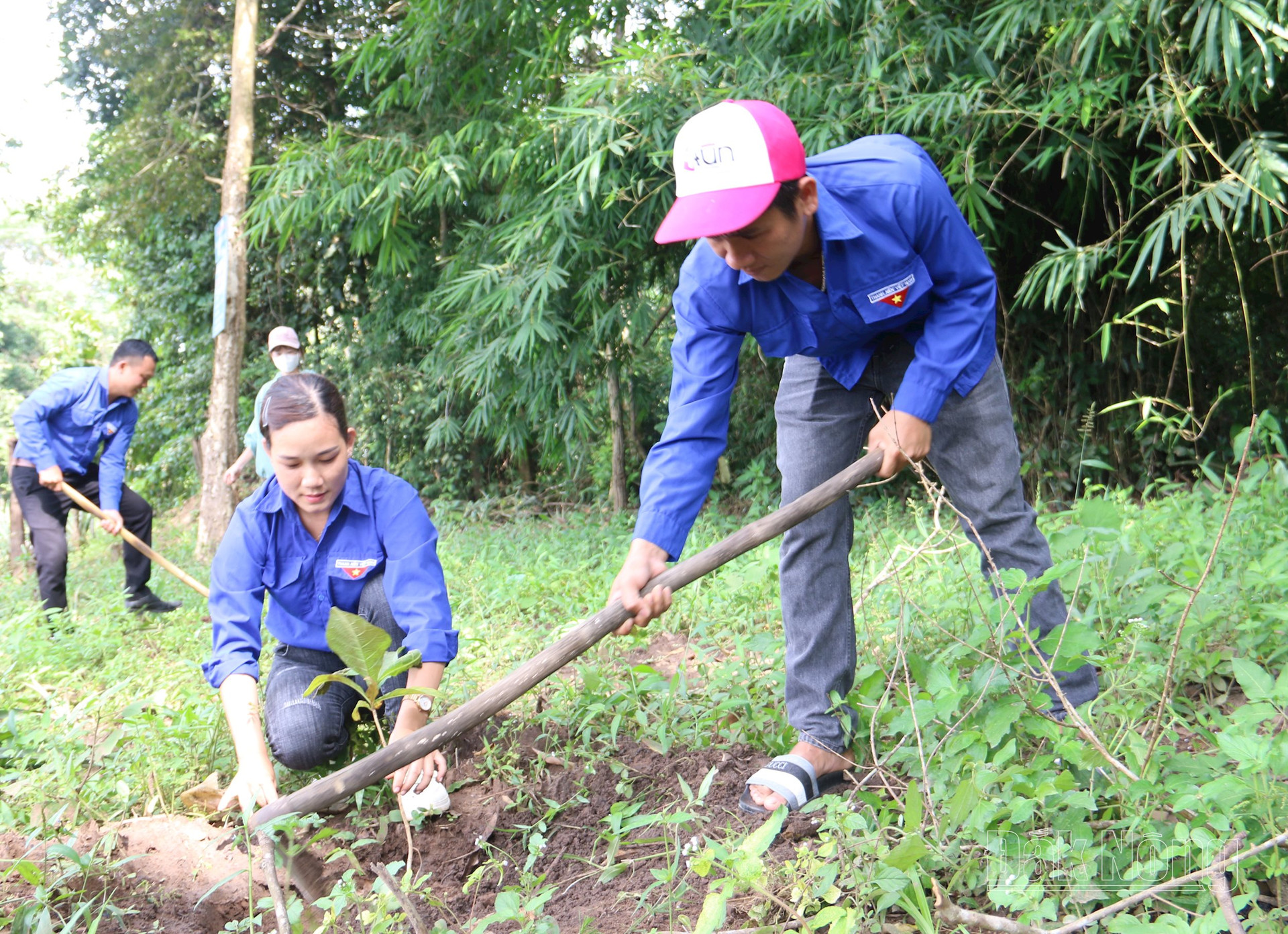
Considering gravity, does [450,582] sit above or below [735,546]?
below

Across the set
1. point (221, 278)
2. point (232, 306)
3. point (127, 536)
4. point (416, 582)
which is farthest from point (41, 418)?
point (416, 582)

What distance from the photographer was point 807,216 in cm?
192

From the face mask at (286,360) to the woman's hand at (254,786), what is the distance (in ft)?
12.9

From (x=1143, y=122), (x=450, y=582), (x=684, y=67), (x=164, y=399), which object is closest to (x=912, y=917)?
(x=1143, y=122)

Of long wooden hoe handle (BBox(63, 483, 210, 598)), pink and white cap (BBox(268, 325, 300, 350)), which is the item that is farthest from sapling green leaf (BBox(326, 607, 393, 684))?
pink and white cap (BBox(268, 325, 300, 350))

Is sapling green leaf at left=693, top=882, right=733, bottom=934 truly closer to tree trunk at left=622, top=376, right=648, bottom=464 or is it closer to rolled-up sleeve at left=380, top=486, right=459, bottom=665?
rolled-up sleeve at left=380, top=486, right=459, bottom=665

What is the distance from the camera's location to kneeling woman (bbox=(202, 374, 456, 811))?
2215mm

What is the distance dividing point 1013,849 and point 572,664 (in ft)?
6.04

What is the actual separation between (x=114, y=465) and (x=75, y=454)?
0.19 m

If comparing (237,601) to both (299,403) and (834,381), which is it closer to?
(299,403)

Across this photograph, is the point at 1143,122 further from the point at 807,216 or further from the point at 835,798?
the point at 835,798

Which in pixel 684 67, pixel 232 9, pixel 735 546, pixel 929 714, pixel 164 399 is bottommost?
pixel 164 399

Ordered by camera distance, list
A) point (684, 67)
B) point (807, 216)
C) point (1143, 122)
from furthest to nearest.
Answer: point (684, 67), point (1143, 122), point (807, 216)

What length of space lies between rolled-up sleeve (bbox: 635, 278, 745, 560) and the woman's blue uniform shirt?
629 millimetres
